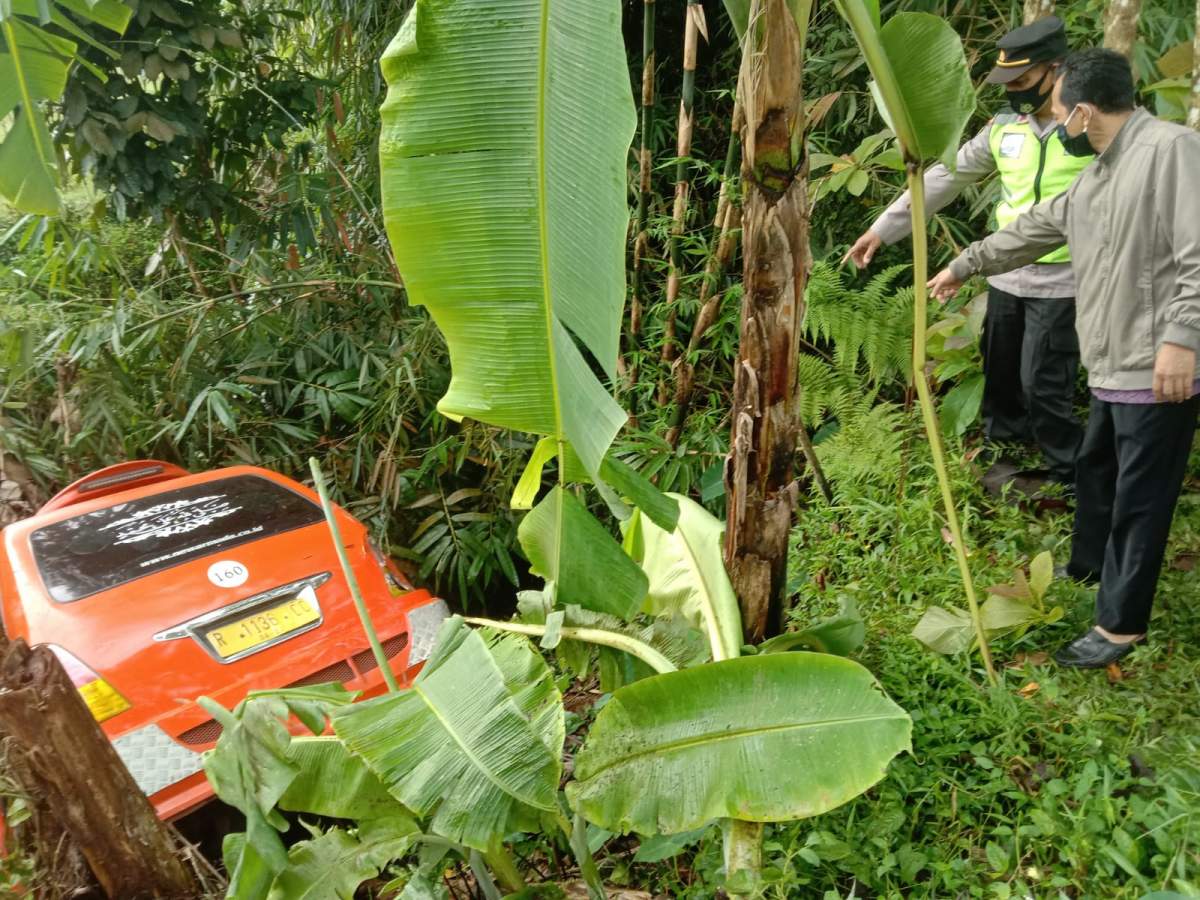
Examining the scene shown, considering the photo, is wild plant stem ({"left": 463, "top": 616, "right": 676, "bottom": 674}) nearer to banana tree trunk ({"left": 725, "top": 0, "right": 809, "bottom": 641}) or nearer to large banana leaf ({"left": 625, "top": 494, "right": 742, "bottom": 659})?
large banana leaf ({"left": 625, "top": 494, "right": 742, "bottom": 659})

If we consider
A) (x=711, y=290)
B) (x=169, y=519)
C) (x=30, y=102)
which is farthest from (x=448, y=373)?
(x=30, y=102)

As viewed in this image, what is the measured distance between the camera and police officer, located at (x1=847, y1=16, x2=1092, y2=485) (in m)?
2.96

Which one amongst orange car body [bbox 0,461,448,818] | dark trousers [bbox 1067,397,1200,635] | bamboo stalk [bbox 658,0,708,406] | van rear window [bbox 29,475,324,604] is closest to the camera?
dark trousers [bbox 1067,397,1200,635]

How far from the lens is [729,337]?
4363mm

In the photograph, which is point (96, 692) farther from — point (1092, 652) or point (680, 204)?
point (680, 204)

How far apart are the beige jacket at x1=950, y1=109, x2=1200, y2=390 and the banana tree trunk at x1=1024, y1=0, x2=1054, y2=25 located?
A: 4.21 ft

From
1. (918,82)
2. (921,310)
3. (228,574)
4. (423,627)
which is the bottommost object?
(423,627)

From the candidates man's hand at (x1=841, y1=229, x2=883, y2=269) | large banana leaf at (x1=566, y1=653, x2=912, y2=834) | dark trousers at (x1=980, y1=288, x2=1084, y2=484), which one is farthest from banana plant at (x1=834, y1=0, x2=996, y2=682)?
dark trousers at (x1=980, y1=288, x2=1084, y2=484)

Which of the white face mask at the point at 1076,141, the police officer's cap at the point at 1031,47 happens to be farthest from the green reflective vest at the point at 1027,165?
the white face mask at the point at 1076,141

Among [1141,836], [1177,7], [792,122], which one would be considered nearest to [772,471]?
[792,122]

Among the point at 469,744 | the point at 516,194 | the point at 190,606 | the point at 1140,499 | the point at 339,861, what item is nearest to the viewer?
the point at 516,194

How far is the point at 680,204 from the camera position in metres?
4.28

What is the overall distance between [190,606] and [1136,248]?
304 cm

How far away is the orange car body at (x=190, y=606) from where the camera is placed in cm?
253
